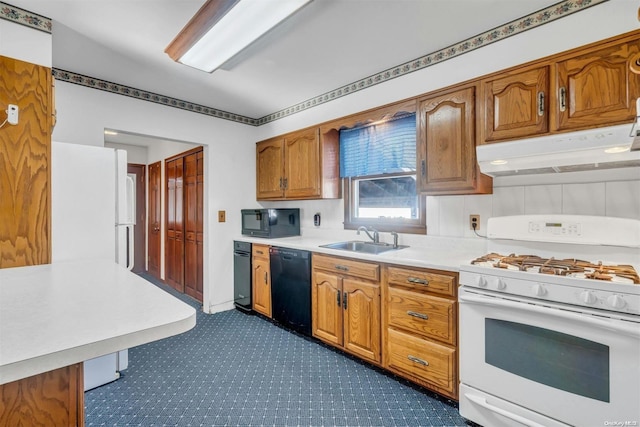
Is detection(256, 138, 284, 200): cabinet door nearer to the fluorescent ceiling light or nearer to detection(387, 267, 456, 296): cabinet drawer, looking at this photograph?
the fluorescent ceiling light

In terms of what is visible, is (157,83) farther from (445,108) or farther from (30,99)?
(445,108)

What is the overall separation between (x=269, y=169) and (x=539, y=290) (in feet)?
9.58

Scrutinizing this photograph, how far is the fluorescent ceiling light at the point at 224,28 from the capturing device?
5.25 feet

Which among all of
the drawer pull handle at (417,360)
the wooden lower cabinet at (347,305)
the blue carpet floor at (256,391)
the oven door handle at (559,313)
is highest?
the oven door handle at (559,313)

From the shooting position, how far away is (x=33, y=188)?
5.84 ft

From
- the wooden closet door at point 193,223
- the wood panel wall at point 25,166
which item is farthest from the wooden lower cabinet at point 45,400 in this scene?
the wooden closet door at point 193,223

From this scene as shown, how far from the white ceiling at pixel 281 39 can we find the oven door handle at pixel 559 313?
170 centimetres

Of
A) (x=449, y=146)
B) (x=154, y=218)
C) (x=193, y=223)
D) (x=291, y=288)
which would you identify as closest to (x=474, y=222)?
(x=449, y=146)

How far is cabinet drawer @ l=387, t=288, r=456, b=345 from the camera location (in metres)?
1.81

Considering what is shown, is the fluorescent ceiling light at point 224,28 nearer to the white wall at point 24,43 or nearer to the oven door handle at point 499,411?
the white wall at point 24,43

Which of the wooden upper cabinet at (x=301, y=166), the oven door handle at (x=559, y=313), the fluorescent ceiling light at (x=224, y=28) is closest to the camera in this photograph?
the oven door handle at (x=559, y=313)

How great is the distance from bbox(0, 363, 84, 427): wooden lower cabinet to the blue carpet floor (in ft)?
3.78

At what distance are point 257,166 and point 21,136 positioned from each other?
2.31 metres

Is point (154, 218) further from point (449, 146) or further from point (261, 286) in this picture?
point (449, 146)
